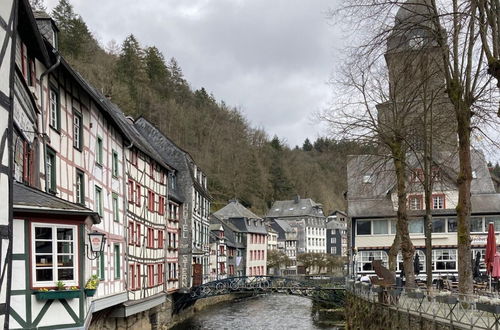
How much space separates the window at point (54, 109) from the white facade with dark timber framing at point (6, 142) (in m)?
11.2

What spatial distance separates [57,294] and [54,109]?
6393 millimetres

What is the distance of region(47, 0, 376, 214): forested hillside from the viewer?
2734 inches

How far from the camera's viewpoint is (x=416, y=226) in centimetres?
3959

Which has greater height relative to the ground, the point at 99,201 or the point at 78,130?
the point at 78,130

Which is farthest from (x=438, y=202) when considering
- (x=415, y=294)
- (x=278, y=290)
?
(x=415, y=294)

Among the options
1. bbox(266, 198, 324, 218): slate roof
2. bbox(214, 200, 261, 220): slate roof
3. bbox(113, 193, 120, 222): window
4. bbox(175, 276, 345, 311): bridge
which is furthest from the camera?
bbox(266, 198, 324, 218): slate roof

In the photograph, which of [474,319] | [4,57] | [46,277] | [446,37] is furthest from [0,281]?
[446,37]

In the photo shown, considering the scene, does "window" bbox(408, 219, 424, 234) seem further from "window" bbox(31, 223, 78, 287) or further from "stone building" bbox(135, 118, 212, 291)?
"window" bbox(31, 223, 78, 287)

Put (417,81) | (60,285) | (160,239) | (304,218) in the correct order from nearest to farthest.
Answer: (60,285)
(417,81)
(160,239)
(304,218)

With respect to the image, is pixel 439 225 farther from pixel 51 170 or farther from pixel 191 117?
pixel 191 117

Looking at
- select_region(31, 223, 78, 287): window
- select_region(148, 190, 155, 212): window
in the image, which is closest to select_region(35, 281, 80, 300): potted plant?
select_region(31, 223, 78, 287): window

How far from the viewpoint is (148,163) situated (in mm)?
28766

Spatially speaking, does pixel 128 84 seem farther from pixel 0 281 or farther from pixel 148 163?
pixel 0 281

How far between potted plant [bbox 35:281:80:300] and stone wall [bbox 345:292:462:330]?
7984 millimetres
